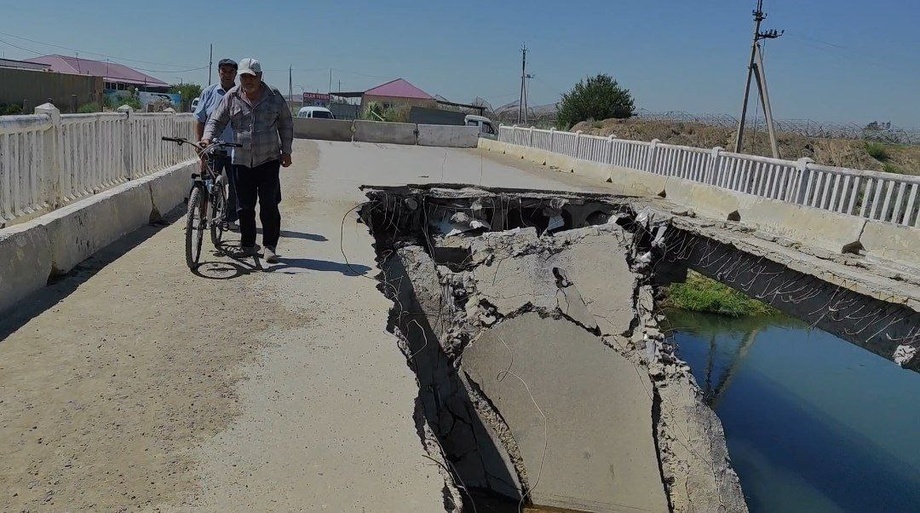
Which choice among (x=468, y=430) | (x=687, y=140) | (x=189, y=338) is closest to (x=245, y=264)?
(x=189, y=338)

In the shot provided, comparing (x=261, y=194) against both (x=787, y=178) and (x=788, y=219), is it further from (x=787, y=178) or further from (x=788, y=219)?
(x=787, y=178)

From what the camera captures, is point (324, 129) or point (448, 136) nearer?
point (324, 129)

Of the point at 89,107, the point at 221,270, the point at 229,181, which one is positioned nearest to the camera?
the point at 221,270

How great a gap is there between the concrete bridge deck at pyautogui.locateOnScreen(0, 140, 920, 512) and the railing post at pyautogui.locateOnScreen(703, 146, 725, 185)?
748cm

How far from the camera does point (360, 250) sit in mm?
7062

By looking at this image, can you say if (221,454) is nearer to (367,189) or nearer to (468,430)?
(468,430)

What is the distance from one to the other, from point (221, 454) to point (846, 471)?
971cm

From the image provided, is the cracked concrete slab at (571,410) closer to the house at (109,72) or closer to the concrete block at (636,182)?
the concrete block at (636,182)

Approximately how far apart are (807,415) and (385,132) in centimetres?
2054

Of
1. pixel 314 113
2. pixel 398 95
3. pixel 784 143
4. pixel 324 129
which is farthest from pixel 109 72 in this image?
pixel 784 143

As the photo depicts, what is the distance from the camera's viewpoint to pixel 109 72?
54500 mm

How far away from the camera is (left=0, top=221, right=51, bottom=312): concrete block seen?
416 cm

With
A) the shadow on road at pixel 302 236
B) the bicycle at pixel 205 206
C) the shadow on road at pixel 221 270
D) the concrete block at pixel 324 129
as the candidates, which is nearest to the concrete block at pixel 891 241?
the shadow on road at pixel 302 236

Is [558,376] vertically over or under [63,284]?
under
